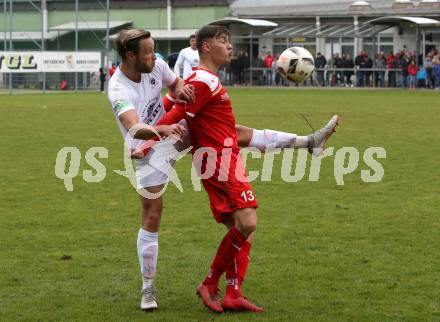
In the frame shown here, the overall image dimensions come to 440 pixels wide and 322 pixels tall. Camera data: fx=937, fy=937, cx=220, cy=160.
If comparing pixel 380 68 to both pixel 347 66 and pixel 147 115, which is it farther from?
pixel 147 115

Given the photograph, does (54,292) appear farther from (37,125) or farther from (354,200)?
(37,125)

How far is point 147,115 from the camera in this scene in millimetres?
7309

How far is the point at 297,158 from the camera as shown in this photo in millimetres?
17391

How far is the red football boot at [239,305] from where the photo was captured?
23.3 ft

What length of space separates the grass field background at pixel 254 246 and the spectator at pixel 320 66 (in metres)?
35.1

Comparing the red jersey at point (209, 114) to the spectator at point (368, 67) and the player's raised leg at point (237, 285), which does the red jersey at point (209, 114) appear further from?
the spectator at point (368, 67)

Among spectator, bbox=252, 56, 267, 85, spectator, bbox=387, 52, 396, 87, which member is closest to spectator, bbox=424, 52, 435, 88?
spectator, bbox=387, 52, 396, 87

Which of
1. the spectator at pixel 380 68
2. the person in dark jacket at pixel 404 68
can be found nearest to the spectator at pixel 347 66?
the spectator at pixel 380 68

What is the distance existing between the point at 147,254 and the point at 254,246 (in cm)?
248

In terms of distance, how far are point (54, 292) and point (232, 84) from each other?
50.2 metres

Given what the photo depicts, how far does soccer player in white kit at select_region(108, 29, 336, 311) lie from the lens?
7.02 meters

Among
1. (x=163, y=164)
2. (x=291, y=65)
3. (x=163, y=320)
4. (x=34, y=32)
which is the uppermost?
(x=34, y=32)

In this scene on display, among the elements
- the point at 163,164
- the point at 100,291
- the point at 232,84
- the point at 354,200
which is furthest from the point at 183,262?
the point at 232,84

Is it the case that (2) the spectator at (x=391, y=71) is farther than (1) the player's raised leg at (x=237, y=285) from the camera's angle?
Yes
